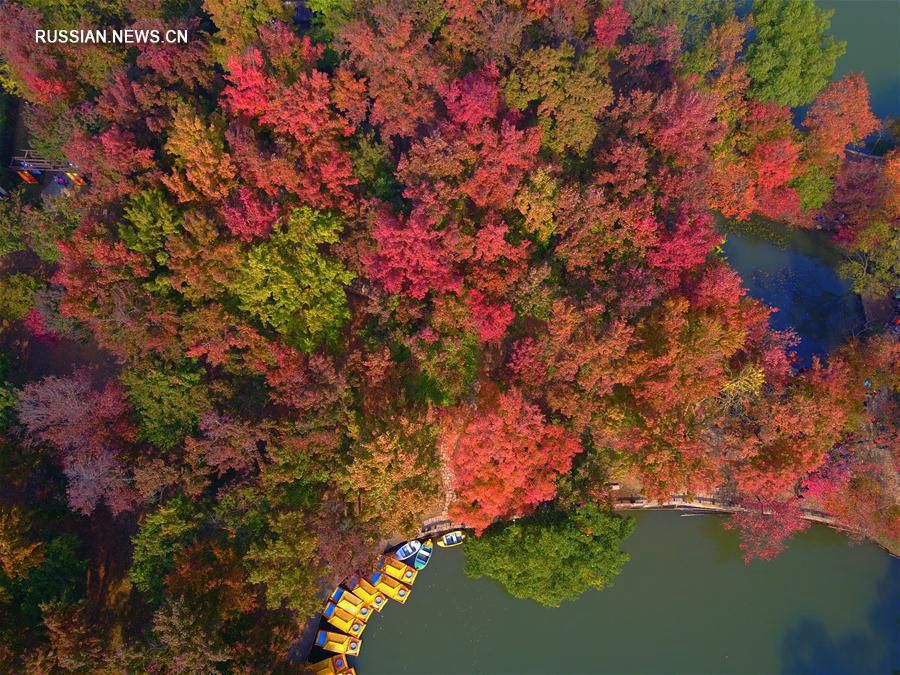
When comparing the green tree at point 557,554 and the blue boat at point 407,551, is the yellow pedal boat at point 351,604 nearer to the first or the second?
the blue boat at point 407,551

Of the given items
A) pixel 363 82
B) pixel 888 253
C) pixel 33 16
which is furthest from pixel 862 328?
pixel 33 16

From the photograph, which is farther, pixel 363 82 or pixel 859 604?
pixel 859 604

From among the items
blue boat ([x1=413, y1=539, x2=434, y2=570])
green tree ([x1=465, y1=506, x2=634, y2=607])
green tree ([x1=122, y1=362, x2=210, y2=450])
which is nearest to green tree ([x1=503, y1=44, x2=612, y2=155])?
green tree ([x1=465, y1=506, x2=634, y2=607])

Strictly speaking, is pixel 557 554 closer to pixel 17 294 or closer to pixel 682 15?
pixel 17 294

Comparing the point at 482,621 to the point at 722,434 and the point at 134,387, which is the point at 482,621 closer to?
the point at 722,434

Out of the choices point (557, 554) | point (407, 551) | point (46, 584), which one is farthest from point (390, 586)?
point (46, 584)

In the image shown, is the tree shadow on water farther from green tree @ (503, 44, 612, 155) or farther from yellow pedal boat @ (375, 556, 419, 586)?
green tree @ (503, 44, 612, 155)
